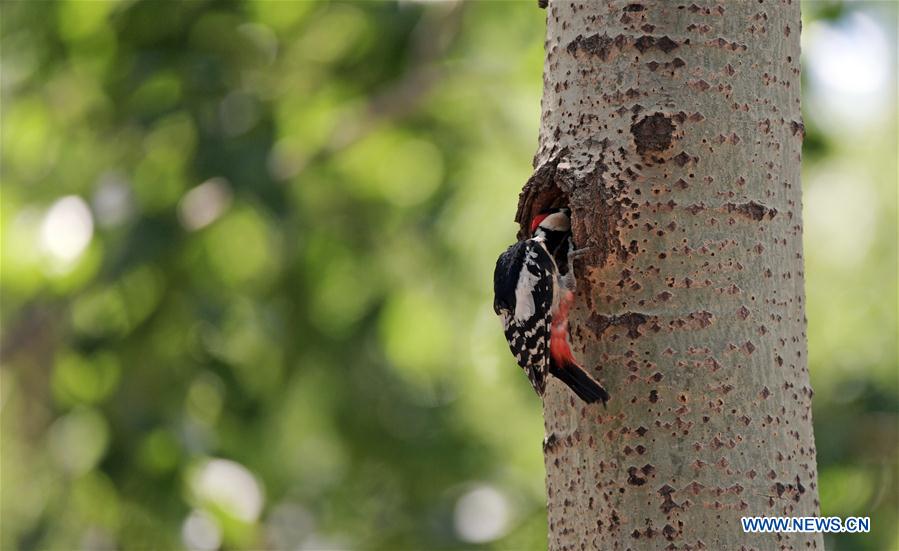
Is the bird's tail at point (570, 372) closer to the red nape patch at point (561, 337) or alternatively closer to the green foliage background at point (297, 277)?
the red nape patch at point (561, 337)

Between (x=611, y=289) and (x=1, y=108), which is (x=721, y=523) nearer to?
(x=611, y=289)

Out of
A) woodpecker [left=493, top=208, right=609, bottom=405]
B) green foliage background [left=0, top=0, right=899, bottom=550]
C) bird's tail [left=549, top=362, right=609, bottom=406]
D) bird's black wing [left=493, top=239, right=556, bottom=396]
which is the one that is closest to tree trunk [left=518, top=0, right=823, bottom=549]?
bird's tail [left=549, top=362, right=609, bottom=406]

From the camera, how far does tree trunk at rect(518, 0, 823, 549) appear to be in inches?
80.5

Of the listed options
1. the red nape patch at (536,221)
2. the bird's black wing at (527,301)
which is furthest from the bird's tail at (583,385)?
the red nape patch at (536,221)

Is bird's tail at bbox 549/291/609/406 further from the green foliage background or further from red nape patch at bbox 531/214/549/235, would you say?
the green foliage background

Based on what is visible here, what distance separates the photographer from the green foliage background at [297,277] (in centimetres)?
505

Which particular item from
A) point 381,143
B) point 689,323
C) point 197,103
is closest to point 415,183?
point 381,143

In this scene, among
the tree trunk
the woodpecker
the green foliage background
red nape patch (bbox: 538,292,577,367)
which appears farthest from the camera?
the green foliage background

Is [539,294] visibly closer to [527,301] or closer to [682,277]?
[527,301]

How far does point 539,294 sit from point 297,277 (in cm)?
344

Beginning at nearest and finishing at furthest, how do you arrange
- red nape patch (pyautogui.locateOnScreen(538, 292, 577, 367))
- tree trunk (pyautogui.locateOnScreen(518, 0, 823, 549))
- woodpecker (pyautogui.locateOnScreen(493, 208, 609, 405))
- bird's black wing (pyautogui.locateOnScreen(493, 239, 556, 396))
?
tree trunk (pyautogui.locateOnScreen(518, 0, 823, 549)), red nape patch (pyautogui.locateOnScreen(538, 292, 577, 367)), woodpecker (pyautogui.locateOnScreen(493, 208, 609, 405)), bird's black wing (pyautogui.locateOnScreen(493, 239, 556, 396))

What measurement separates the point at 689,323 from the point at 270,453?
14.4 feet

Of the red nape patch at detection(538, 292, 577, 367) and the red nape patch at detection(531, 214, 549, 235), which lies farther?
the red nape patch at detection(531, 214, 549, 235)

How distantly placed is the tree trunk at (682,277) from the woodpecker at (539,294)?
16cm
